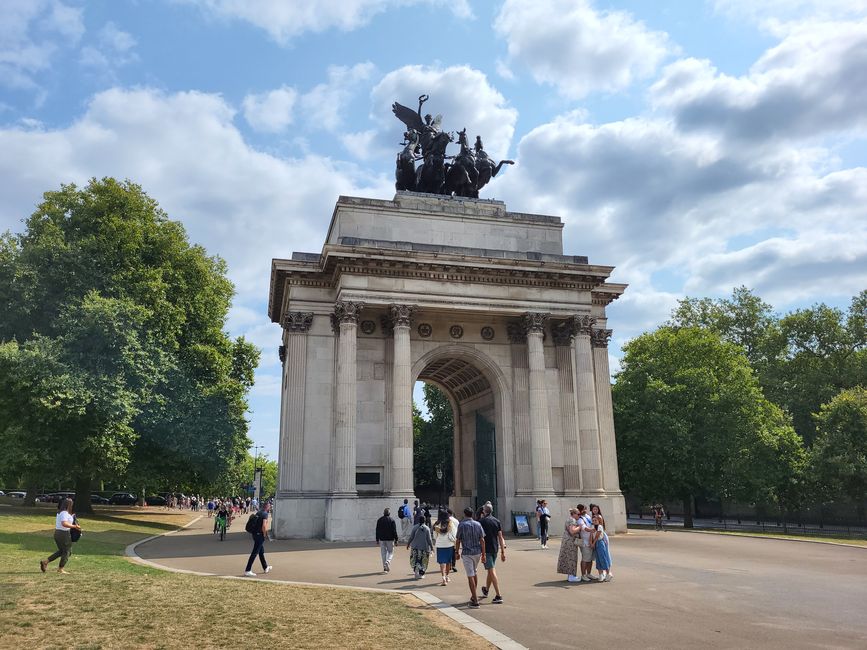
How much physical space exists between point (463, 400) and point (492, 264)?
36.1 ft

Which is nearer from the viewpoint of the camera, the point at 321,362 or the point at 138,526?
the point at 321,362

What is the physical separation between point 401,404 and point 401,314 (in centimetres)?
430

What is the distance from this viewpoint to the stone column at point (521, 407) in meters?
32.5

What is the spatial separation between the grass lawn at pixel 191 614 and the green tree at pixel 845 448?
40220 millimetres

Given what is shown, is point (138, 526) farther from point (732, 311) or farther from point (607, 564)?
point (732, 311)

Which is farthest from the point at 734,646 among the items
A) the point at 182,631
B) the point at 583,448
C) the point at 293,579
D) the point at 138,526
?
the point at 138,526

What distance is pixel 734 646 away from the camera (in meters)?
9.38

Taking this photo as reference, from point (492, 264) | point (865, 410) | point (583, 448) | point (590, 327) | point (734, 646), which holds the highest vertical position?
point (492, 264)

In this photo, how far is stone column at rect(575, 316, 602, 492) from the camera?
32.4 metres

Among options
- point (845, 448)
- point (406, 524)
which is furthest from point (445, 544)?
point (845, 448)

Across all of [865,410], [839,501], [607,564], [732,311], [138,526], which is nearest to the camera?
[607,564]

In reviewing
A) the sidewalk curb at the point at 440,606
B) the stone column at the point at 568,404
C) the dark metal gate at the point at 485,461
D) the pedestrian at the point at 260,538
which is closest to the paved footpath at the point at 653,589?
the sidewalk curb at the point at 440,606

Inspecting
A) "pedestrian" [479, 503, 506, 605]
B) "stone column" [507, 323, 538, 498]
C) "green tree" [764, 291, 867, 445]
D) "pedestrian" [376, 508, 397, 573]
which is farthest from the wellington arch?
"green tree" [764, 291, 867, 445]

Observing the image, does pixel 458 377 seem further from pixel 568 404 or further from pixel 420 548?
pixel 420 548
